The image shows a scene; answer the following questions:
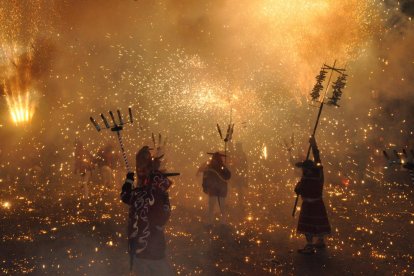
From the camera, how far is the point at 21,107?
15258 mm

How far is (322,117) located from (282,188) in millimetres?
4094

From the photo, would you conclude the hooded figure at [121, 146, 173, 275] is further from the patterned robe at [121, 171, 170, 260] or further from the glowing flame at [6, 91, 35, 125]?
the glowing flame at [6, 91, 35, 125]

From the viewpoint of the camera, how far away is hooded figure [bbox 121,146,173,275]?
412cm

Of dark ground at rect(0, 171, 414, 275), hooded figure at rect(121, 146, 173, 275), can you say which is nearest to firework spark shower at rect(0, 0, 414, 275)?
dark ground at rect(0, 171, 414, 275)

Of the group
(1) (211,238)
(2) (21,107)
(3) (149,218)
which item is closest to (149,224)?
(3) (149,218)

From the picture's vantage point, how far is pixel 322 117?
15320mm

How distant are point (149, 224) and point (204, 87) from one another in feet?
38.8

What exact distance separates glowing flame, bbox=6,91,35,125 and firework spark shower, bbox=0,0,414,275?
1.8 inches

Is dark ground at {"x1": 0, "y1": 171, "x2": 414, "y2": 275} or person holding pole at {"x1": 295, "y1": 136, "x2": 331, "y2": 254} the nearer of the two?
dark ground at {"x1": 0, "y1": 171, "x2": 414, "y2": 275}

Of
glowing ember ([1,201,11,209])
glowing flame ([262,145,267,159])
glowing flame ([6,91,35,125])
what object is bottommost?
glowing ember ([1,201,11,209])

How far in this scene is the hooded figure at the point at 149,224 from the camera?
4117 millimetres

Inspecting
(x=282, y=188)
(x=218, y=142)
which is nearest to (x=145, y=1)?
(x=218, y=142)

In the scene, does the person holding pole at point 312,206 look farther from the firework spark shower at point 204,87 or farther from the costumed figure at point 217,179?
the firework spark shower at point 204,87

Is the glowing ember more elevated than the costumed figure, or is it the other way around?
the costumed figure
